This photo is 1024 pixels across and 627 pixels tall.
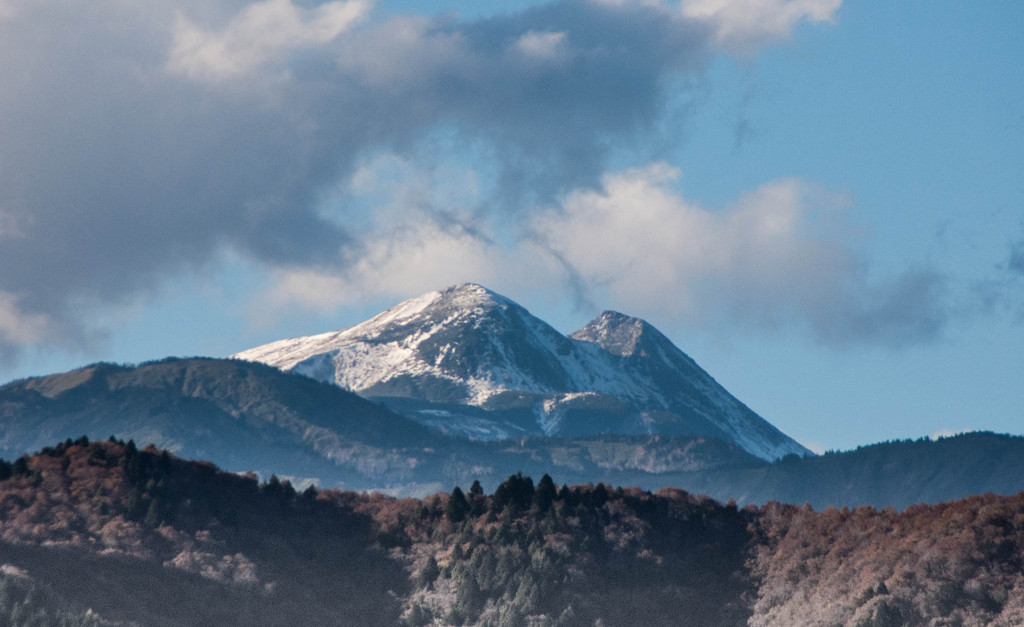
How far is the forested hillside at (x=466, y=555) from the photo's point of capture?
488ft

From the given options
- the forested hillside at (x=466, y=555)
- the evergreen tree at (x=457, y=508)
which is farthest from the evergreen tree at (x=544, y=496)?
the evergreen tree at (x=457, y=508)

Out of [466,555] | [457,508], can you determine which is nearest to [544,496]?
[457,508]

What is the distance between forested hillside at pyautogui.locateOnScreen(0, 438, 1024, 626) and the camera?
149 m

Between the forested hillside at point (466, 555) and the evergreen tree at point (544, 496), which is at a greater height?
the evergreen tree at point (544, 496)

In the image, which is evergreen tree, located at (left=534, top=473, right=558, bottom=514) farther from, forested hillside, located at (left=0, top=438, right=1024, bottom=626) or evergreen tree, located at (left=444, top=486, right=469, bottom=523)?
evergreen tree, located at (left=444, top=486, right=469, bottom=523)

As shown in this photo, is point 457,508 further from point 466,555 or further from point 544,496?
point 544,496

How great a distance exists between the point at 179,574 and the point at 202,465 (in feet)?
91.0

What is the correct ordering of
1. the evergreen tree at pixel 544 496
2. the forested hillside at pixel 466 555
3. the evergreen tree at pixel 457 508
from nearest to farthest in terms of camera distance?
the forested hillside at pixel 466 555, the evergreen tree at pixel 457 508, the evergreen tree at pixel 544 496

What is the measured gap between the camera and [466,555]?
16988 cm

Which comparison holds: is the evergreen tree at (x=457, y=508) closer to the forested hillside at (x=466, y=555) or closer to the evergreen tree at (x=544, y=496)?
the forested hillside at (x=466, y=555)

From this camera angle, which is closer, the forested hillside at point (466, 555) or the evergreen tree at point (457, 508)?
the forested hillside at point (466, 555)

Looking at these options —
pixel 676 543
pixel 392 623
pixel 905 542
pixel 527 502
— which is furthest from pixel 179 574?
pixel 905 542

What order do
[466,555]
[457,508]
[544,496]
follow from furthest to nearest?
[544,496] < [457,508] < [466,555]

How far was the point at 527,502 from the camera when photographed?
180 m
